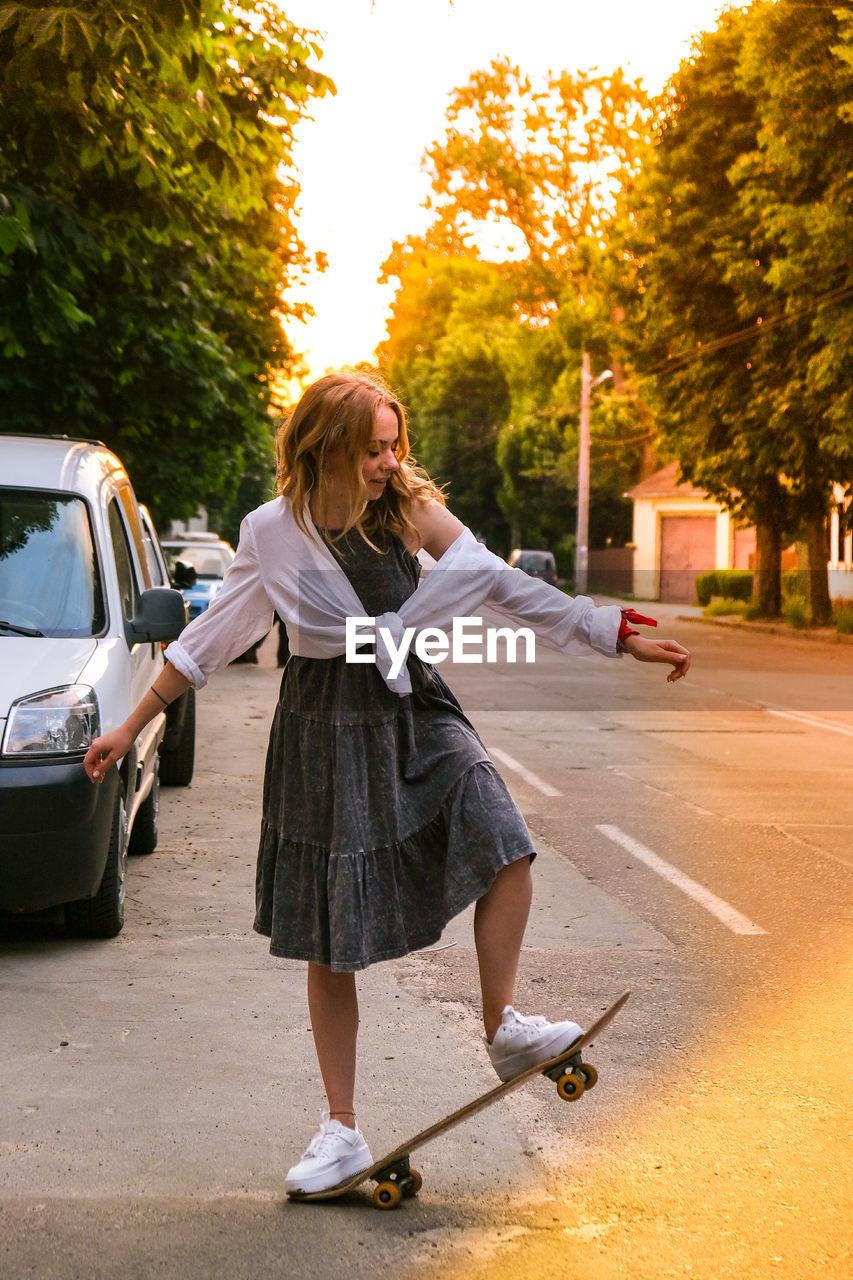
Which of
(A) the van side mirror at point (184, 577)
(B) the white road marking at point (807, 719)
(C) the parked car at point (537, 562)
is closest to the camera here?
(A) the van side mirror at point (184, 577)

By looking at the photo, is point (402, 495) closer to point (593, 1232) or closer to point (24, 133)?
point (593, 1232)

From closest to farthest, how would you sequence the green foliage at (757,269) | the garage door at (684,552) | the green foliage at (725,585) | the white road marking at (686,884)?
the white road marking at (686,884) < the green foliage at (757,269) < the green foliage at (725,585) < the garage door at (684,552)

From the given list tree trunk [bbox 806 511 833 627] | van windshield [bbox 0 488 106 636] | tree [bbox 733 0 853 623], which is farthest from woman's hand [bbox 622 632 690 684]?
tree trunk [bbox 806 511 833 627]

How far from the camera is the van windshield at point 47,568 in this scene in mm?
6500

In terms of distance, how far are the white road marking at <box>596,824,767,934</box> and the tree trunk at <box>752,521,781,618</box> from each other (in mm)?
26247

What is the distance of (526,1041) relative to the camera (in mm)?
3576

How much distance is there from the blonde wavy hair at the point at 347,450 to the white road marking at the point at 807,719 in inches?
432

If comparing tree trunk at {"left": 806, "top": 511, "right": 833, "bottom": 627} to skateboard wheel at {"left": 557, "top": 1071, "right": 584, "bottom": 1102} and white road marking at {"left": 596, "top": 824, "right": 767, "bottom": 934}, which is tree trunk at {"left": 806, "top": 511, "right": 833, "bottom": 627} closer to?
white road marking at {"left": 596, "top": 824, "right": 767, "bottom": 934}

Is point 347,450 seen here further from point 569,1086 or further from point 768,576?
point 768,576

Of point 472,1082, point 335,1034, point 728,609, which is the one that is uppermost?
point 335,1034

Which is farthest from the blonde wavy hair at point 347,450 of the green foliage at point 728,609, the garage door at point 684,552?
the garage door at point 684,552

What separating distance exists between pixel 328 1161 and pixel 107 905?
273 cm

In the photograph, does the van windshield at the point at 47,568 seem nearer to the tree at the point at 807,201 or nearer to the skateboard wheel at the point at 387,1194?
the skateboard wheel at the point at 387,1194

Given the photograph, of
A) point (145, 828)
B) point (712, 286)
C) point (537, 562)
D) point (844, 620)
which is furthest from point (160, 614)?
point (537, 562)
